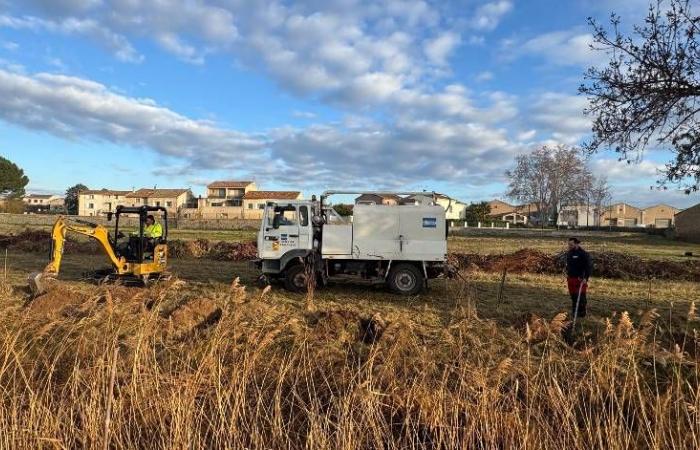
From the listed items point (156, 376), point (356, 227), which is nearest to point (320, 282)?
Result: point (356, 227)

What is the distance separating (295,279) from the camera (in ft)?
43.9

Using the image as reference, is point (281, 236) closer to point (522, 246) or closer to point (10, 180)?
point (522, 246)

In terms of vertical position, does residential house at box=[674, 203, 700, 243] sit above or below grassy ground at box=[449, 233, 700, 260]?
above

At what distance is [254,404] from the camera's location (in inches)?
175

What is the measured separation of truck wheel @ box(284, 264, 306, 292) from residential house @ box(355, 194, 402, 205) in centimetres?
221

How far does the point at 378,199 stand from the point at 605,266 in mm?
9366

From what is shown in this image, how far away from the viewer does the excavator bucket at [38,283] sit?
1088 cm

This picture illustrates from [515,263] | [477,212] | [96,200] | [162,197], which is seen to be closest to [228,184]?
[162,197]

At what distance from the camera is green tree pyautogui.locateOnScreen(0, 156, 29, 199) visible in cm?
9700

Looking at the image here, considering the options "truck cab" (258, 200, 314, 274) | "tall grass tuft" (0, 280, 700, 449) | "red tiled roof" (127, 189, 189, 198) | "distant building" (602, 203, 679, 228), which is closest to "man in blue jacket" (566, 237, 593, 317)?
"tall grass tuft" (0, 280, 700, 449)

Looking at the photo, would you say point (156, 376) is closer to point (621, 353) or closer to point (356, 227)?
point (621, 353)

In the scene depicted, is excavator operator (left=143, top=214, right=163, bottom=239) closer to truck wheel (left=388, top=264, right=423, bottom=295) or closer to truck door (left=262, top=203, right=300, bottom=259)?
truck door (left=262, top=203, right=300, bottom=259)

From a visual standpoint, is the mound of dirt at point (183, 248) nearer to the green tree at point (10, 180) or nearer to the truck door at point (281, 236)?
the truck door at point (281, 236)

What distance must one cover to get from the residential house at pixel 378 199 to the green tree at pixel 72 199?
124m
